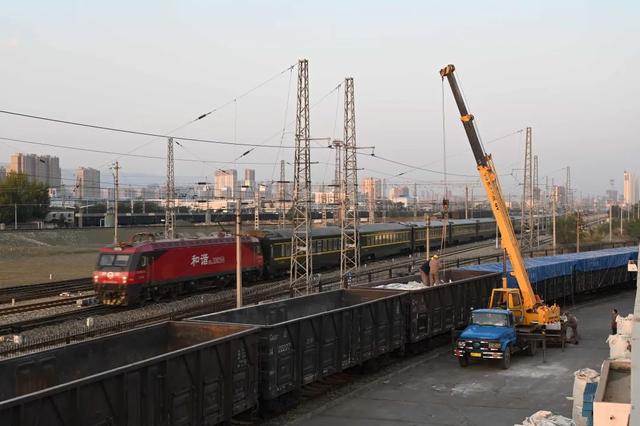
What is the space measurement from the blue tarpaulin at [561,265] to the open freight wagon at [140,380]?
51.3ft

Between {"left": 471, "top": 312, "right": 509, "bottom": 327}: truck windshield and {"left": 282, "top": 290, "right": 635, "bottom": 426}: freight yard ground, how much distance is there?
4.01 ft

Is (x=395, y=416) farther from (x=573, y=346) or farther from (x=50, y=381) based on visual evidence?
(x=573, y=346)

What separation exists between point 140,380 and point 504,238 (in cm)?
1512

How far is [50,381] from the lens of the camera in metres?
10.9

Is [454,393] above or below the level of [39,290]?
below

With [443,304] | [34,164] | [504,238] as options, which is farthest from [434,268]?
[34,164]

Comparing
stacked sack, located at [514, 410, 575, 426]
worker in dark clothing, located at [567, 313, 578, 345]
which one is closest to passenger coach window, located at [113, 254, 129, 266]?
worker in dark clothing, located at [567, 313, 578, 345]

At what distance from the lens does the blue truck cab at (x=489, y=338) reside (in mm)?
18312

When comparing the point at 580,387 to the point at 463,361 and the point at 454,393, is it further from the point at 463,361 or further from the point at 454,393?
the point at 463,361

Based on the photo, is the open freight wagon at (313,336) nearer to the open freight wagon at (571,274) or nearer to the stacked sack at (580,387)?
the stacked sack at (580,387)

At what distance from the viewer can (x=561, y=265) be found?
30.9m

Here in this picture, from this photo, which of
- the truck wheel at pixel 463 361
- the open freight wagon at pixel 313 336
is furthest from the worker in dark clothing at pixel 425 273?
the truck wheel at pixel 463 361

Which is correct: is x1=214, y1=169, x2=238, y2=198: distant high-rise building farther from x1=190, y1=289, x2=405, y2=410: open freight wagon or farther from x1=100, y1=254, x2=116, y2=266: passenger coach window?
x1=190, y1=289, x2=405, y2=410: open freight wagon

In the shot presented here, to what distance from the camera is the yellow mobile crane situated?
21703mm
